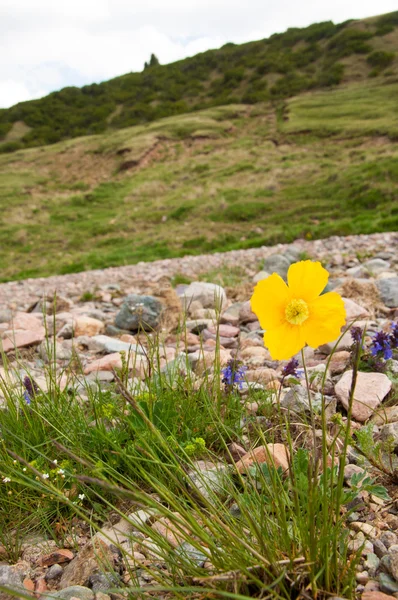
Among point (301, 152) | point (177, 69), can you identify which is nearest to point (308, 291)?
point (301, 152)

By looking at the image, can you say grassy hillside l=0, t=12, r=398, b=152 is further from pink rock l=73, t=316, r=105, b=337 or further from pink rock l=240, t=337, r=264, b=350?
pink rock l=240, t=337, r=264, b=350

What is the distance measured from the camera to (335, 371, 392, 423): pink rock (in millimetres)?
2445

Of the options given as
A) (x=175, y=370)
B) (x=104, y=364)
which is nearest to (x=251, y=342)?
(x=104, y=364)

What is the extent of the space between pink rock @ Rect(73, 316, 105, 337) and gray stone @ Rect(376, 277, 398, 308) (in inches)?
131

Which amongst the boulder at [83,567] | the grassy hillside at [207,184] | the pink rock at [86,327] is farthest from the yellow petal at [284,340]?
the grassy hillside at [207,184]

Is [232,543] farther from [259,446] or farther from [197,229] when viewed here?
[197,229]

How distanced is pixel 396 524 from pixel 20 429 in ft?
5.46

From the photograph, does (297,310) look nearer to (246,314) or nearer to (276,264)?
(246,314)

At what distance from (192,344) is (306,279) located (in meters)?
2.97

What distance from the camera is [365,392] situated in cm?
253

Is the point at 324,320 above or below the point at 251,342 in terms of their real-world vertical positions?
above

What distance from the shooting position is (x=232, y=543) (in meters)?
1.34

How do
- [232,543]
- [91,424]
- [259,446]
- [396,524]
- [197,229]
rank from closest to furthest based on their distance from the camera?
[232,543], [396,524], [259,446], [91,424], [197,229]

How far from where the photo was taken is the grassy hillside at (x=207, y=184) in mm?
16062
